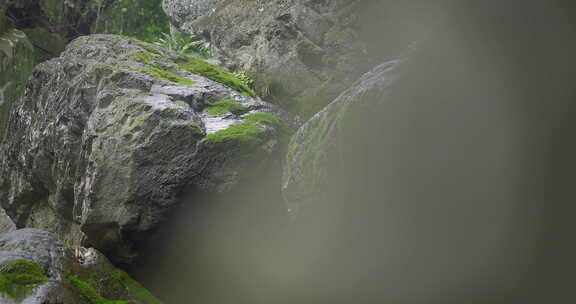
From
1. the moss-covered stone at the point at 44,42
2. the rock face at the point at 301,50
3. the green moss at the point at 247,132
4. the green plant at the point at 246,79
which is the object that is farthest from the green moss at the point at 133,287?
the moss-covered stone at the point at 44,42

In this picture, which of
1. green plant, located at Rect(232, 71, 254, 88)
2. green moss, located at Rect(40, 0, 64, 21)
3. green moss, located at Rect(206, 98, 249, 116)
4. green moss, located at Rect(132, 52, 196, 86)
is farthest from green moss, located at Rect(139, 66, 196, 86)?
green moss, located at Rect(40, 0, 64, 21)

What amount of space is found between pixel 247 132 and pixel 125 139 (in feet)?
5.86

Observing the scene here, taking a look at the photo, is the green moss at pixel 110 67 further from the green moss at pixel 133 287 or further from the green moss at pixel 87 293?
the green moss at pixel 87 293

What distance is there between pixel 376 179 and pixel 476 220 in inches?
42.5

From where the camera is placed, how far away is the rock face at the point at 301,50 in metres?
9.20

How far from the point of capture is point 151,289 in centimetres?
712

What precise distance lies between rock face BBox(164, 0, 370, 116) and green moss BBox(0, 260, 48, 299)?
539 centimetres

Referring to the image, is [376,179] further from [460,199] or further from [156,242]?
[156,242]

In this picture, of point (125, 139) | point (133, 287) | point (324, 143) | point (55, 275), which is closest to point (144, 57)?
point (125, 139)

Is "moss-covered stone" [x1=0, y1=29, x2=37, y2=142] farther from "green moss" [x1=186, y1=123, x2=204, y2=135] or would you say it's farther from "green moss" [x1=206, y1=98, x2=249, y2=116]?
"green moss" [x1=186, y1=123, x2=204, y2=135]

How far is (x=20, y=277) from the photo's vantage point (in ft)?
16.5

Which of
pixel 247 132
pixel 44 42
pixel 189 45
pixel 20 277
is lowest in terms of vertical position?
pixel 20 277

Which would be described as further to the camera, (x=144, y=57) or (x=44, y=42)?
(x=44, y=42)

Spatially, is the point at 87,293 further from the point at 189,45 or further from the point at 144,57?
the point at 189,45
